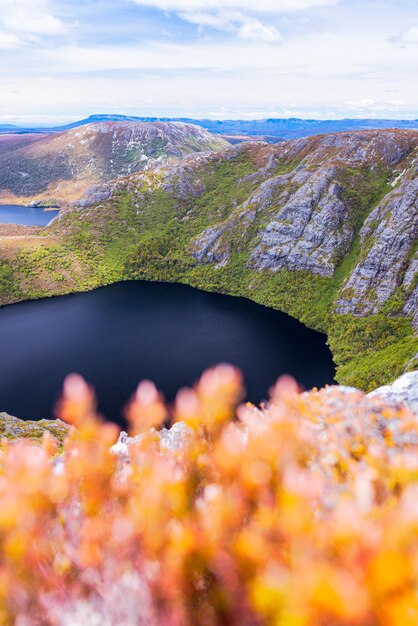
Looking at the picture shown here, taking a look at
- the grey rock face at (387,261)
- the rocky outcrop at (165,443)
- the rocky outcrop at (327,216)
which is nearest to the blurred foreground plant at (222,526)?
the rocky outcrop at (165,443)

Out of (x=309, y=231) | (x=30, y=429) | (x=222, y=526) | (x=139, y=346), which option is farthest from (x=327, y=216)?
(x=222, y=526)

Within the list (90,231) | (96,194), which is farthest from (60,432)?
(96,194)

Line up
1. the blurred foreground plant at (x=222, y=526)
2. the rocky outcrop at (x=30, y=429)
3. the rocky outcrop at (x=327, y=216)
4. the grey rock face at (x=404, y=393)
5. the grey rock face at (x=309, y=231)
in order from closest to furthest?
the blurred foreground plant at (x=222, y=526)
the grey rock face at (x=404, y=393)
the rocky outcrop at (x=30, y=429)
the rocky outcrop at (x=327, y=216)
the grey rock face at (x=309, y=231)

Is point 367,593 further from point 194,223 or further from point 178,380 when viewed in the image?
point 194,223

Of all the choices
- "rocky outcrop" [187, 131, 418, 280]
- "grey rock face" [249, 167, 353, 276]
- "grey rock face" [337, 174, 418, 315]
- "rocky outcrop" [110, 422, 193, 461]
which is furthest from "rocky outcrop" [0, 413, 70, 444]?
"grey rock face" [249, 167, 353, 276]

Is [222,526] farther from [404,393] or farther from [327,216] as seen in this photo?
[327,216]

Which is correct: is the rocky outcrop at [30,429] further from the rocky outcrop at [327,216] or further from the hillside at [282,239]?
the rocky outcrop at [327,216]

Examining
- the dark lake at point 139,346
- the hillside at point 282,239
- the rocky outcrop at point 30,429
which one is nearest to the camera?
the rocky outcrop at point 30,429
